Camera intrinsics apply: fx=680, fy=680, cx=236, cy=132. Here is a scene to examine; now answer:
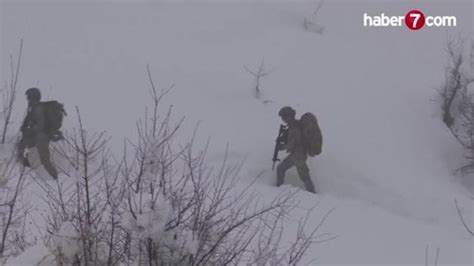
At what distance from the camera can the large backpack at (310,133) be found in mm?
10695

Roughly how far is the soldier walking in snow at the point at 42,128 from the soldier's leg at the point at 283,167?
3.54m

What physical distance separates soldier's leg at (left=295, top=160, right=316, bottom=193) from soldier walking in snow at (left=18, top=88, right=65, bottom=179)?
12.5 feet

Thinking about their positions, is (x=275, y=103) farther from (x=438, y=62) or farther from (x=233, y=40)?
(x=438, y=62)

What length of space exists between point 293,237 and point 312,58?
7580 millimetres

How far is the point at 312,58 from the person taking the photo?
15.6m

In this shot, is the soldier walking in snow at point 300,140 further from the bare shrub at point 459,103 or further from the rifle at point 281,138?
the bare shrub at point 459,103

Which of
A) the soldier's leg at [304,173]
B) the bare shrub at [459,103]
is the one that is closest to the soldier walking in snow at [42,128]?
the soldier's leg at [304,173]

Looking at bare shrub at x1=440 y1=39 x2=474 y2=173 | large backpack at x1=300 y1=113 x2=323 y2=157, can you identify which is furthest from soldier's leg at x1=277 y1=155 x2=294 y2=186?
bare shrub at x1=440 y1=39 x2=474 y2=173

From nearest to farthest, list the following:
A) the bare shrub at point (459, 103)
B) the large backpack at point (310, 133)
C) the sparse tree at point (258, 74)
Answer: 1. the large backpack at point (310, 133)
2. the bare shrub at point (459, 103)
3. the sparse tree at point (258, 74)

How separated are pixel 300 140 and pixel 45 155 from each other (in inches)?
159

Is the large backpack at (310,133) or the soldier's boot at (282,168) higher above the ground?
the large backpack at (310,133)

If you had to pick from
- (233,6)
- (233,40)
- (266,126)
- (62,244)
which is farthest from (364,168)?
(62,244)

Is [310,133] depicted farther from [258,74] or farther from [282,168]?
[258,74]

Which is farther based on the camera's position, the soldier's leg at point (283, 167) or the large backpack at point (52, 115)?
the soldier's leg at point (283, 167)
